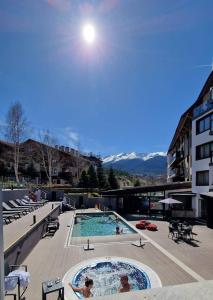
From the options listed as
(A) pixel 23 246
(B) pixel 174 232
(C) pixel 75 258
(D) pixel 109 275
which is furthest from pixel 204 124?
(A) pixel 23 246

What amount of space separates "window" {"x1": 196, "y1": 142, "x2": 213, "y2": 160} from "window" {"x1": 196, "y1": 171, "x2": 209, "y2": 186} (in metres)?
1.58

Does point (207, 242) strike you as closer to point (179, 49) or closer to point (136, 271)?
point (136, 271)

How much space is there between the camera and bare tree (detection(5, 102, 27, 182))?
3058 centimetres

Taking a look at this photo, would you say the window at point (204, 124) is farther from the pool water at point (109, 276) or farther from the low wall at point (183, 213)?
the pool water at point (109, 276)

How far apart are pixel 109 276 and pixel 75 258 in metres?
2.23

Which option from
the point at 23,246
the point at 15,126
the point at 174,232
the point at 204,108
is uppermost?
the point at 204,108

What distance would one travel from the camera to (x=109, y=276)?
32.4 feet

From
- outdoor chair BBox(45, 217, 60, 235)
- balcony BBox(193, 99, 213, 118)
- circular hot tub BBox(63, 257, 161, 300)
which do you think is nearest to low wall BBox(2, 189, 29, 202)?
outdoor chair BBox(45, 217, 60, 235)

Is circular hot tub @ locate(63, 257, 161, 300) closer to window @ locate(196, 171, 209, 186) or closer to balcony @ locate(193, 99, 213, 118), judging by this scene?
window @ locate(196, 171, 209, 186)

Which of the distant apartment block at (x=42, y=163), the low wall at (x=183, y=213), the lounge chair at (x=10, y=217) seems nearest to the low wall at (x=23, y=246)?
the lounge chair at (x=10, y=217)

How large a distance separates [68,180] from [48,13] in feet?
162

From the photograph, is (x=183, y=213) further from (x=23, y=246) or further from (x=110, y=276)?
(x=23, y=246)

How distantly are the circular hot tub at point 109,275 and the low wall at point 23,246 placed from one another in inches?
88.4

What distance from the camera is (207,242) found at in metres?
14.7
